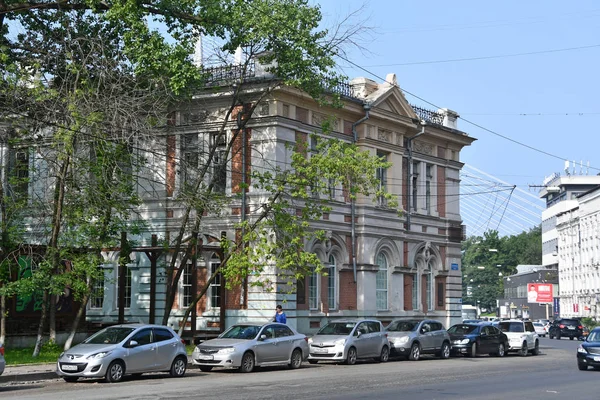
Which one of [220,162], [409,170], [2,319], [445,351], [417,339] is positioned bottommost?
[445,351]

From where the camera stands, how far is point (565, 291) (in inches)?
4892

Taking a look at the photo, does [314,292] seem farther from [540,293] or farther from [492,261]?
[492,261]

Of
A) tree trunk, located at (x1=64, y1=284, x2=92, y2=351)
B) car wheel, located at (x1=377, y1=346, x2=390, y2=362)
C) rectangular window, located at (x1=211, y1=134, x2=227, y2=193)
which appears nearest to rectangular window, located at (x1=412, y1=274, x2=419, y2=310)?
rectangular window, located at (x1=211, y1=134, x2=227, y2=193)

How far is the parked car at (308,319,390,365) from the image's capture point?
31469 mm

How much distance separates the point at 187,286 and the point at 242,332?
1224 centimetres

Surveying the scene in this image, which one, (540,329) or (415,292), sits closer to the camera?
(415,292)

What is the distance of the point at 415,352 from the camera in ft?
116

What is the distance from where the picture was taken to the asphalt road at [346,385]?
65.2ft

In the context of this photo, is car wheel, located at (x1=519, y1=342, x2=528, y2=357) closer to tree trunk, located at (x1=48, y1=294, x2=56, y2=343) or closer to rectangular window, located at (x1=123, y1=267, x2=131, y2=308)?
rectangular window, located at (x1=123, y1=267, x2=131, y2=308)

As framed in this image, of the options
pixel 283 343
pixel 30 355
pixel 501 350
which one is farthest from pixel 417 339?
pixel 30 355

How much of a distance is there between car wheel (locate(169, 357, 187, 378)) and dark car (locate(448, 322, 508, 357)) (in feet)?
50.6

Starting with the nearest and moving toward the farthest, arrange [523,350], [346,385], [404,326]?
1. [346,385]
2. [404,326]
3. [523,350]

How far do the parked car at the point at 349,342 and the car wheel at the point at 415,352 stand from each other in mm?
1616

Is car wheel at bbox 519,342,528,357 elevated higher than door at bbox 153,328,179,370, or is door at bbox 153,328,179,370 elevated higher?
door at bbox 153,328,179,370
